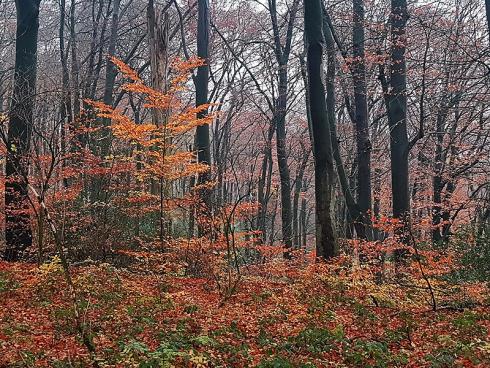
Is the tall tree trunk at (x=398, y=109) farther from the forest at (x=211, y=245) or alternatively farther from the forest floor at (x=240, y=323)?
the forest floor at (x=240, y=323)

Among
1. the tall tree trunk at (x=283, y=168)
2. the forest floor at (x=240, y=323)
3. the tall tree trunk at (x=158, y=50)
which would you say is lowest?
the forest floor at (x=240, y=323)

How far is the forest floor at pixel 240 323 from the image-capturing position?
500 centimetres

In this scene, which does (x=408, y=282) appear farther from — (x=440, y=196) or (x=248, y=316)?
(x=440, y=196)

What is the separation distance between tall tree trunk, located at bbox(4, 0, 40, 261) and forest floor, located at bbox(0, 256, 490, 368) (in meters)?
1.65

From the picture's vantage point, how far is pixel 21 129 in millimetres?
11125

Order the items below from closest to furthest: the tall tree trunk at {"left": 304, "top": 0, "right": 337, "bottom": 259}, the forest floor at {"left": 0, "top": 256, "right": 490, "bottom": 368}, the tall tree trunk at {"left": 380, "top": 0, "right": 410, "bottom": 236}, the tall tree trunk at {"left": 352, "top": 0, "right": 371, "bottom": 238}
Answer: the forest floor at {"left": 0, "top": 256, "right": 490, "bottom": 368}, the tall tree trunk at {"left": 304, "top": 0, "right": 337, "bottom": 259}, the tall tree trunk at {"left": 380, "top": 0, "right": 410, "bottom": 236}, the tall tree trunk at {"left": 352, "top": 0, "right": 371, "bottom": 238}

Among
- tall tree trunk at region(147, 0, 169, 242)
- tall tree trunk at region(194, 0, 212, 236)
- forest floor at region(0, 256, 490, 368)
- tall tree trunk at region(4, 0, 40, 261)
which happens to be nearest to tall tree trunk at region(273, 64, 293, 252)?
tall tree trunk at region(194, 0, 212, 236)

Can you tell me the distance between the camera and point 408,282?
985 centimetres

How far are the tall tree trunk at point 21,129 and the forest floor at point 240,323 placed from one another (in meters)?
1.65

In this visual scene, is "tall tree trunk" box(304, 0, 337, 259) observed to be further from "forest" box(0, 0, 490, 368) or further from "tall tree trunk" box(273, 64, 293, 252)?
"tall tree trunk" box(273, 64, 293, 252)

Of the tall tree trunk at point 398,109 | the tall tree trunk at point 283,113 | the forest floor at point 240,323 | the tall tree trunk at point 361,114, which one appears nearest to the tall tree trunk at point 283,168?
the tall tree trunk at point 283,113

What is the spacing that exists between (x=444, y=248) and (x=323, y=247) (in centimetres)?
478

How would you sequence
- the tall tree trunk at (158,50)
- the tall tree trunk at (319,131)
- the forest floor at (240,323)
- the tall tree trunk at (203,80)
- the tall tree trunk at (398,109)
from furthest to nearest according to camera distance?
1. the tall tree trunk at (203,80)
2. the tall tree trunk at (158,50)
3. the tall tree trunk at (398,109)
4. the tall tree trunk at (319,131)
5. the forest floor at (240,323)

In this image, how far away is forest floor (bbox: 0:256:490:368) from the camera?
197 inches
